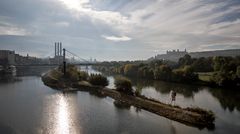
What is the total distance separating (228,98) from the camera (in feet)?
117

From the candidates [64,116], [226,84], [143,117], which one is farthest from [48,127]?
[226,84]

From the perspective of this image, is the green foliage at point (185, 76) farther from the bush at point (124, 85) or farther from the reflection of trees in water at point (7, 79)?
the reflection of trees in water at point (7, 79)

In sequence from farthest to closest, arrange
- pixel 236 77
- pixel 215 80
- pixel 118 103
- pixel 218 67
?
pixel 218 67
pixel 215 80
pixel 236 77
pixel 118 103

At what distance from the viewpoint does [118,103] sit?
3088cm

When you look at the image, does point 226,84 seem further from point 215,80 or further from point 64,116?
point 64,116

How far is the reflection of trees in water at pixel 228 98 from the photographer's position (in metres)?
30.1

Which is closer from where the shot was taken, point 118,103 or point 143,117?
point 143,117

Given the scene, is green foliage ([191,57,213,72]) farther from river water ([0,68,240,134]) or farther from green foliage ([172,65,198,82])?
river water ([0,68,240,134])

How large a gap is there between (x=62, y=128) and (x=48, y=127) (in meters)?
1.15

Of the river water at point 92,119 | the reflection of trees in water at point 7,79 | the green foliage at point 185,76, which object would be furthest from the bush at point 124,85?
the reflection of trees in water at point 7,79

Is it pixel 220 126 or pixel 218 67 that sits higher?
pixel 218 67

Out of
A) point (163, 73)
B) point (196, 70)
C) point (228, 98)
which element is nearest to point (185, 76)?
point (163, 73)

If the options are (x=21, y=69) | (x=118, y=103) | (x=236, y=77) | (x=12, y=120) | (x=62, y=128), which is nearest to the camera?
(x=62, y=128)

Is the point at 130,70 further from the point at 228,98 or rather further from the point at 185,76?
the point at 228,98
